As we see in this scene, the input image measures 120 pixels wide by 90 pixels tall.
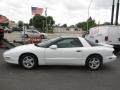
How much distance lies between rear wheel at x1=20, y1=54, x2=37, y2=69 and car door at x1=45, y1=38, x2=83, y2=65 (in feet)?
1.55

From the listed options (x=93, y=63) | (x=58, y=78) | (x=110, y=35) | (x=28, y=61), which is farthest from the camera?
(x=110, y=35)

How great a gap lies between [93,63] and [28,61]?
2.42m

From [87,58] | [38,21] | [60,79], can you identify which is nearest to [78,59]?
[87,58]

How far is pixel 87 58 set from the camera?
802 centimetres

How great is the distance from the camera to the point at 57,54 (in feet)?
25.6

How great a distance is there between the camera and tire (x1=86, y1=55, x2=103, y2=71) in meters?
8.02

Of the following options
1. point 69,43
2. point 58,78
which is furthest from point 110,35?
point 58,78

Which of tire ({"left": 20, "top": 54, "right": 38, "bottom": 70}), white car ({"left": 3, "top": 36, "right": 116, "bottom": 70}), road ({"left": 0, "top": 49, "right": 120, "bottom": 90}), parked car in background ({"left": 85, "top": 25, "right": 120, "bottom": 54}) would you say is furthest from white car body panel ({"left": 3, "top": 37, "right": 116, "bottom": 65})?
parked car in background ({"left": 85, "top": 25, "right": 120, "bottom": 54})

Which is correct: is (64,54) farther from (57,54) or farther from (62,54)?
(57,54)

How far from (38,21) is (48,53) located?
76.6m

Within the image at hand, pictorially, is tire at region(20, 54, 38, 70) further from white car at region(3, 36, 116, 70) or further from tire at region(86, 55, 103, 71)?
tire at region(86, 55, 103, 71)

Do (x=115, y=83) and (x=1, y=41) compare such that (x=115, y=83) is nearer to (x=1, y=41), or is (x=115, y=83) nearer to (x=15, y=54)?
(x=15, y=54)

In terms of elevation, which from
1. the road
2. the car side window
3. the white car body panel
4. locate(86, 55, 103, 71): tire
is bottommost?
the road

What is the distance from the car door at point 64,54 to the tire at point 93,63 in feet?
1.19
